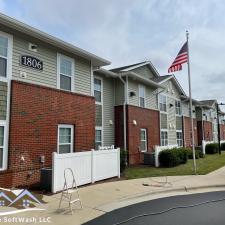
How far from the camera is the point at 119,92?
18.6 m

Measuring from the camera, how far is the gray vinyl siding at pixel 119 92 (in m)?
18.5

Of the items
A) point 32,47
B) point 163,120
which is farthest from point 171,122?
point 32,47

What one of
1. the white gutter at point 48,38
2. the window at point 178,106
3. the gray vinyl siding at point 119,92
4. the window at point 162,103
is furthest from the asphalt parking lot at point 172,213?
the window at point 178,106

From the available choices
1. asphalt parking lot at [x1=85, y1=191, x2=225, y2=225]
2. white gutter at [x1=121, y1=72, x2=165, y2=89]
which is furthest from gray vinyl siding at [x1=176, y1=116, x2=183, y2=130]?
asphalt parking lot at [x1=85, y1=191, x2=225, y2=225]

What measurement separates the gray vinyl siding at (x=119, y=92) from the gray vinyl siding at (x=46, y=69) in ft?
15.2

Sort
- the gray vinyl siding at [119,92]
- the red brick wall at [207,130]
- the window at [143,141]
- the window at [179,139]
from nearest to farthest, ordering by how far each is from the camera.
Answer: the gray vinyl siding at [119,92], the window at [143,141], the window at [179,139], the red brick wall at [207,130]

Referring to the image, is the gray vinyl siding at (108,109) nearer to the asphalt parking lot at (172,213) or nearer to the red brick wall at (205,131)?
the asphalt parking lot at (172,213)

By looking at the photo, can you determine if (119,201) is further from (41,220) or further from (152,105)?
(152,105)

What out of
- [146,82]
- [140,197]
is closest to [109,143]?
[146,82]

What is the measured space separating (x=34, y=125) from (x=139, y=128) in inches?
384

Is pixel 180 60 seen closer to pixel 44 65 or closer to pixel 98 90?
pixel 98 90

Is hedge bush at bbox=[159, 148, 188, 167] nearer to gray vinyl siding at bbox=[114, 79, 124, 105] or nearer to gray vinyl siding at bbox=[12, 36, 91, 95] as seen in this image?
gray vinyl siding at bbox=[114, 79, 124, 105]

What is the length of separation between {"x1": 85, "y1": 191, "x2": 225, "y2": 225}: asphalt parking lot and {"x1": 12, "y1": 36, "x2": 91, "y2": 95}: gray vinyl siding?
6.65 m

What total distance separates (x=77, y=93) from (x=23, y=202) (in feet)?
21.3
